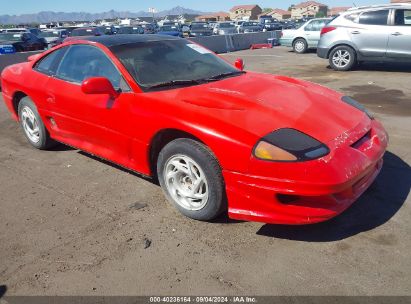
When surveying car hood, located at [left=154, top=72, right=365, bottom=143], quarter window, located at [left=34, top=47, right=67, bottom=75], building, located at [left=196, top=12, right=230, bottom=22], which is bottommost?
building, located at [left=196, top=12, right=230, bottom=22]

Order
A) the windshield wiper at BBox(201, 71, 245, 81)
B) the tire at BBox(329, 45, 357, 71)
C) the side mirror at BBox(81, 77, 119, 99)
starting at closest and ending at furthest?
the side mirror at BBox(81, 77, 119, 99) < the windshield wiper at BBox(201, 71, 245, 81) < the tire at BBox(329, 45, 357, 71)

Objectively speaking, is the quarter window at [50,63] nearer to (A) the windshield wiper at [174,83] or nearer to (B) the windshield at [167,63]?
(B) the windshield at [167,63]

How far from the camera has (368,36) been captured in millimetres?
9789

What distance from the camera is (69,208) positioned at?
11.1ft

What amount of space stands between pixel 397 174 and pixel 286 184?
6.06ft

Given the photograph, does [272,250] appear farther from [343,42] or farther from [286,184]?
[343,42]

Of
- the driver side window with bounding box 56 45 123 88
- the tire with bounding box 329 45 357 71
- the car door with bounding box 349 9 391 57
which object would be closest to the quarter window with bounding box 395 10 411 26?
the car door with bounding box 349 9 391 57

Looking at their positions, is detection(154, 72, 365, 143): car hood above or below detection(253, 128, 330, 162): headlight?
above

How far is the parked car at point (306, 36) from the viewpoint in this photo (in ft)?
52.5

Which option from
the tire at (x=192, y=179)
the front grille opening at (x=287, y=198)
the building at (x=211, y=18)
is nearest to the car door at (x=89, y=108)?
the tire at (x=192, y=179)

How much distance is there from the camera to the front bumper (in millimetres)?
2547

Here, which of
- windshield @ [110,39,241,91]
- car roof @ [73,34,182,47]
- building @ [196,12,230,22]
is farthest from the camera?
building @ [196,12,230,22]

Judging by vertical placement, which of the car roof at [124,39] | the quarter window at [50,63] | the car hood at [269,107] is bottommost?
the car hood at [269,107]

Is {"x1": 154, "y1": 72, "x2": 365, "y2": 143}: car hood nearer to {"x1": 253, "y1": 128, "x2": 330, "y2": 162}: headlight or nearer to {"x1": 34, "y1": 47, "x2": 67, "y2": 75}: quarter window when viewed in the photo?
{"x1": 253, "y1": 128, "x2": 330, "y2": 162}: headlight
